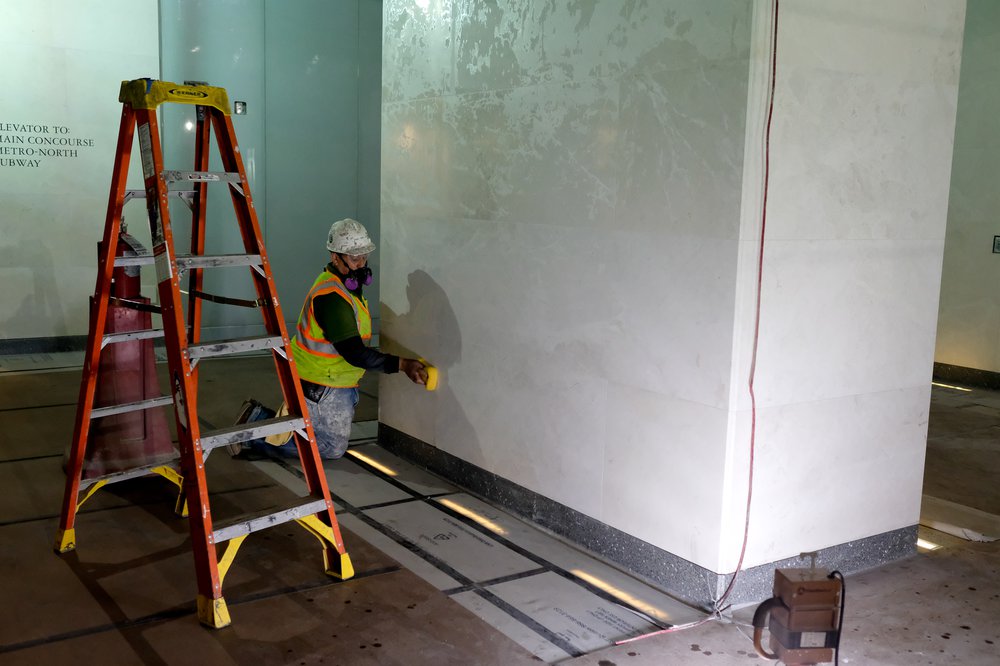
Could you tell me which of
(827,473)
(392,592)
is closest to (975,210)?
(827,473)

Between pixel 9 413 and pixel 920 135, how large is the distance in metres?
5.01

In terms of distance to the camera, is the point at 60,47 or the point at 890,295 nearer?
the point at 890,295

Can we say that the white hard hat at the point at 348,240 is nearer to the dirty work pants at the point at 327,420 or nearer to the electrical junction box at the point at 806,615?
the dirty work pants at the point at 327,420

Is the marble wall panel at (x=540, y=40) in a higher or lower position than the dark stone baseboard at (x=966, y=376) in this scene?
higher

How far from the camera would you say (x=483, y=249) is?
4.05m

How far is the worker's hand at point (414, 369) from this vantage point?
4336 mm

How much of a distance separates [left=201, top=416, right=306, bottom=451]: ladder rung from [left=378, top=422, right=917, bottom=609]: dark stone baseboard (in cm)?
121

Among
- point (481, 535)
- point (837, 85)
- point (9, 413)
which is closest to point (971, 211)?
point (837, 85)

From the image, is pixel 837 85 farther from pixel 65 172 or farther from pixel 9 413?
pixel 65 172

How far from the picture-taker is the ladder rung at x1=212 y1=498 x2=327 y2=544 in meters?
2.90

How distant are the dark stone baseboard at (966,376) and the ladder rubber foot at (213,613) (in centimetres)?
627

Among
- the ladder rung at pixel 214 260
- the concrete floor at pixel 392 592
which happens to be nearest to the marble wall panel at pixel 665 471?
the concrete floor at pixel 392 592

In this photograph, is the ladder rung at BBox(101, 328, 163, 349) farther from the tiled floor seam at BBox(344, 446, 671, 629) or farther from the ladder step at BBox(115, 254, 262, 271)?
the tiled floor seam at BBox(344, 446, 671, 629)

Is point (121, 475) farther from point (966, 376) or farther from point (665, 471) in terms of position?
point (966, 376)
